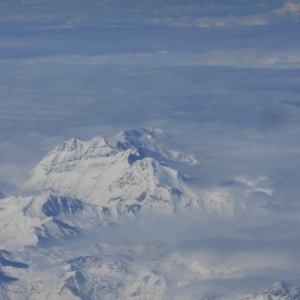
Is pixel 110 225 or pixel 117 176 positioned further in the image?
pixel 117 176

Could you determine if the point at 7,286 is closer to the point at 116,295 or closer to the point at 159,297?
the point at 116,295

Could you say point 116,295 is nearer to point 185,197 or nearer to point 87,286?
point 87,286

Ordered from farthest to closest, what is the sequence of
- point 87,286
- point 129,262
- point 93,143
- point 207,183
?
point 93,143
point 207,183
point 129,262
point 87,286

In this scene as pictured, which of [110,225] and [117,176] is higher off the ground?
[110,225]

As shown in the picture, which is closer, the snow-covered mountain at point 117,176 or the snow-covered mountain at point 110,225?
the snow-covered mountain at point 110,225

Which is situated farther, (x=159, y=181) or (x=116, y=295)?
(x=159, y=181)

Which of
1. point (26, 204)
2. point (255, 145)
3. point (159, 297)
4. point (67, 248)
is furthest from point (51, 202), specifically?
point (255, 145)

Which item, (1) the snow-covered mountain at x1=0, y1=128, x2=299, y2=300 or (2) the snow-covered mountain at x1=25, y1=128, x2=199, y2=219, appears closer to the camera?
(1) the snow-covered mountain at x1=0, y1=128, x2=299, y2=300

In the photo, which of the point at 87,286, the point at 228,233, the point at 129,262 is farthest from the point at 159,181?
the point at 87,286

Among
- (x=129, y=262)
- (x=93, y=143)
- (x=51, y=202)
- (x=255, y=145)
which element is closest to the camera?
(x=129, y=262)
